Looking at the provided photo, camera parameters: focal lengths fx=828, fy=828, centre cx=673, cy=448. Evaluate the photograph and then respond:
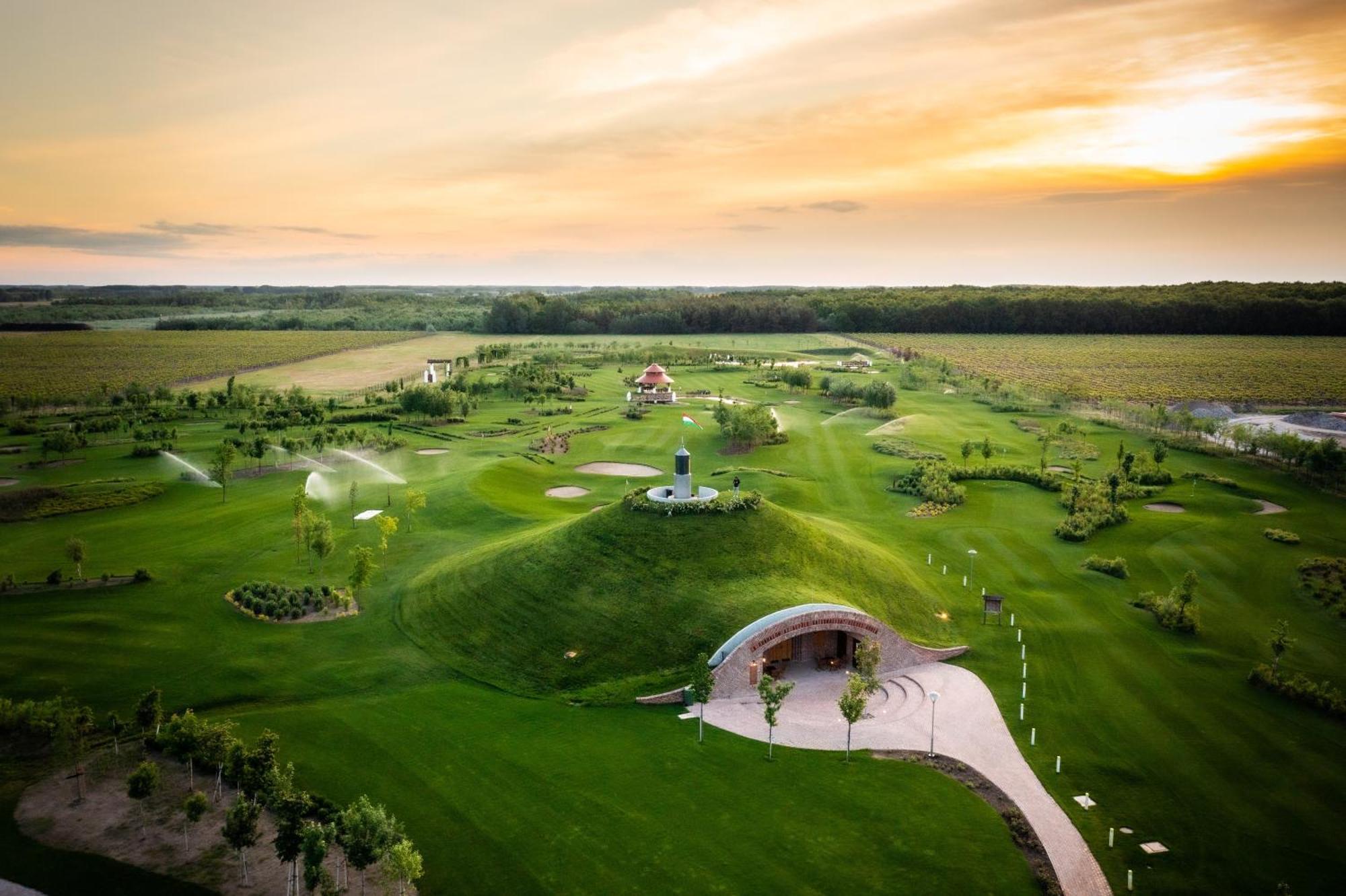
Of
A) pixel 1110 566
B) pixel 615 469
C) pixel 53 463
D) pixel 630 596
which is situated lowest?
pixel 1110 566

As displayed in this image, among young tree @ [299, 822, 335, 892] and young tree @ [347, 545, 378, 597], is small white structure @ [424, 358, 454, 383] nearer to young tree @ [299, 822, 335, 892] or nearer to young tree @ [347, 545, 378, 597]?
young tree @ [347, 545, 378, 597]

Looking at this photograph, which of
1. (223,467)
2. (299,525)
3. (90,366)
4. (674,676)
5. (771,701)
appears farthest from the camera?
(90,366)

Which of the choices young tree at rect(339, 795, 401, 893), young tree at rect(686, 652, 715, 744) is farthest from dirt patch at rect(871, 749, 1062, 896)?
young tree at rect(339, 795, 401, 893)

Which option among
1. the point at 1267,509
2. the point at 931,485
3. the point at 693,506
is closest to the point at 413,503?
the point at 693,506

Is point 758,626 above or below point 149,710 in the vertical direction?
above

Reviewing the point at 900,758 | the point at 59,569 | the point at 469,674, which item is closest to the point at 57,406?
the point at 59,569

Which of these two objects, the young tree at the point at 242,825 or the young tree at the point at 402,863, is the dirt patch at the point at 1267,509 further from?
the young tree at the point at 242,825

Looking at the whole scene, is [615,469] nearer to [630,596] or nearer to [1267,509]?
[630,596]

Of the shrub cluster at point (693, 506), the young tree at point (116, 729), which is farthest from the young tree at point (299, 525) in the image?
the shrub cluster at point (693, 506)
